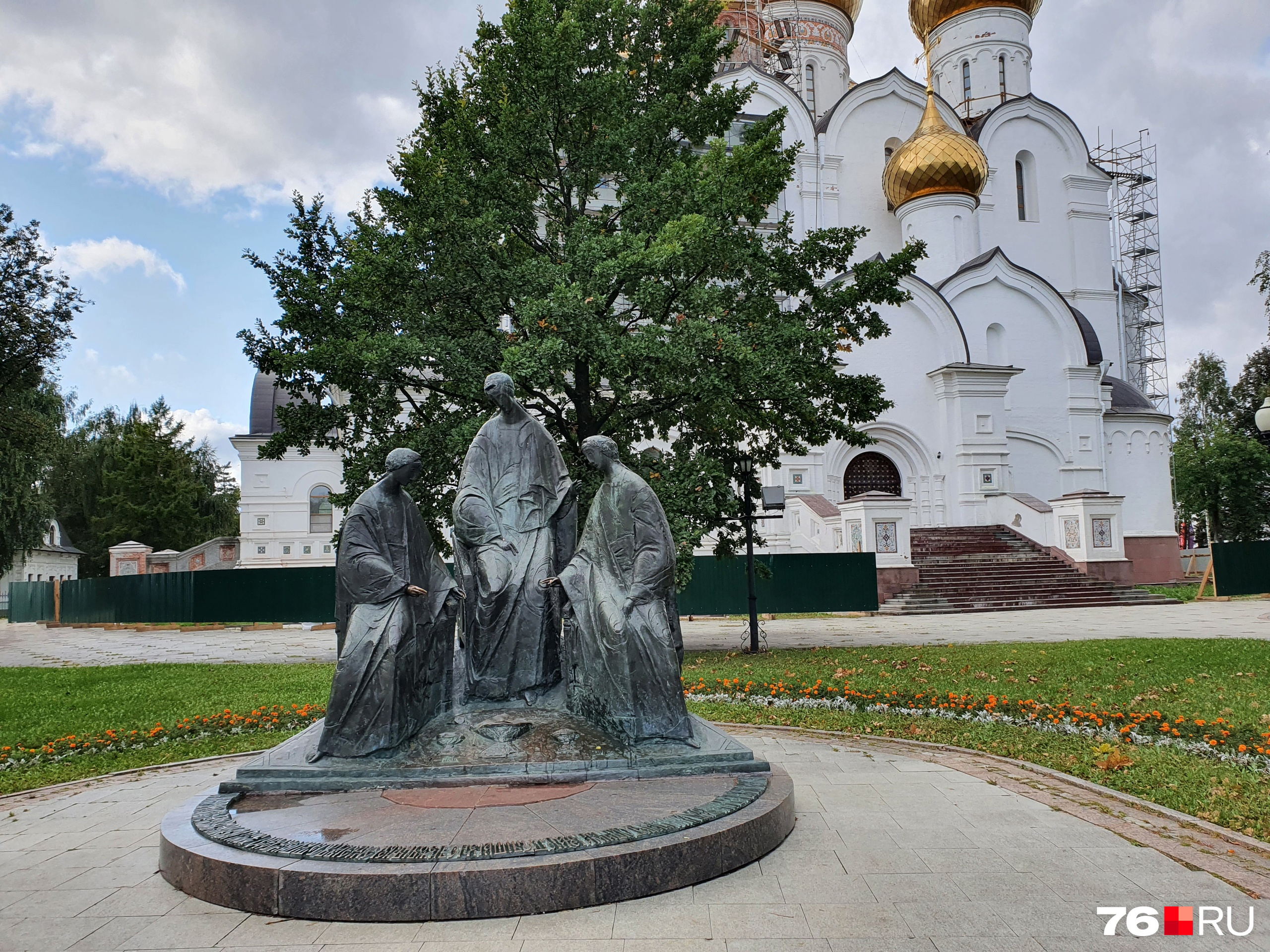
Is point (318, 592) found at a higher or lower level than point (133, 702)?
higher

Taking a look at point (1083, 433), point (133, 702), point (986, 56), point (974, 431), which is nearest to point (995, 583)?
point (974, 431)

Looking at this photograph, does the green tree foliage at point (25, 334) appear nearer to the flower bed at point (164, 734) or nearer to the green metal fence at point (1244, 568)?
the flower bed at point (164, 734)

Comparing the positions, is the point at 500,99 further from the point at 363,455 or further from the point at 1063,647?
the point at 1063,647

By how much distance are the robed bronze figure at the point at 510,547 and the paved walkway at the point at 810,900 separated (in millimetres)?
1929

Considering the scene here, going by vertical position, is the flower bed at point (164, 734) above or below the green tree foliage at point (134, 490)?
below

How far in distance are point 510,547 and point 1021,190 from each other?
3280 centimetres

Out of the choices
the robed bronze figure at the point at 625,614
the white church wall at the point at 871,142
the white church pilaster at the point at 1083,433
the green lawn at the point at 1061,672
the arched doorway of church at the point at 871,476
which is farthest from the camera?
the white church wall at the point at 871,142

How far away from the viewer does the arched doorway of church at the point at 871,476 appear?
1061 inches

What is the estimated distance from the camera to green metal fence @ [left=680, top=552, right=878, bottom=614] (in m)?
20.3

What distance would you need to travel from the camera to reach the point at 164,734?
8117 millimetres

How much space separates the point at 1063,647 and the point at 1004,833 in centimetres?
854

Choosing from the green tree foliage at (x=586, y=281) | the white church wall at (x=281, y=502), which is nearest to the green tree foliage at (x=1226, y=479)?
the green tree foliage at (x=586, y=281)

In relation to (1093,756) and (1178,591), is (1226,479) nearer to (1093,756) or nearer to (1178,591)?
(1178,591)

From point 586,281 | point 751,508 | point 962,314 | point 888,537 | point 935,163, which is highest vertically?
point 935,163
